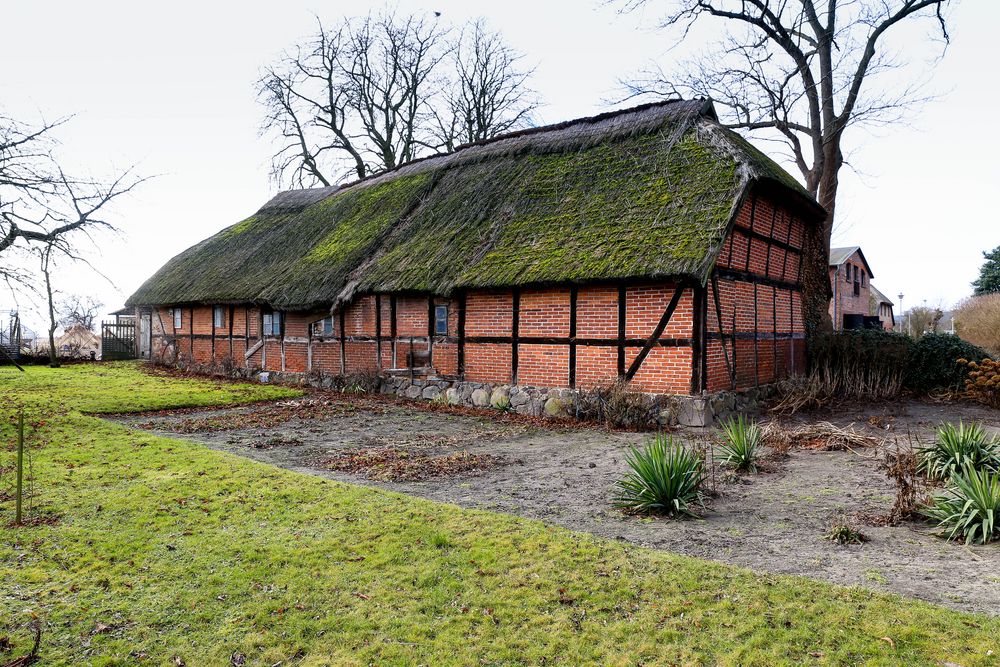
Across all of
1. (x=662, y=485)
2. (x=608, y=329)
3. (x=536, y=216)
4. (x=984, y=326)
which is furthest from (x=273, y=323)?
(x=984, y=326)

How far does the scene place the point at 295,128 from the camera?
30688mm

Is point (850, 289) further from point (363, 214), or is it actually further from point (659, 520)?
point (659, 520)

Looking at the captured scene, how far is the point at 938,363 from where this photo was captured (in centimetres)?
1359

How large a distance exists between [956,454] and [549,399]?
6402mm

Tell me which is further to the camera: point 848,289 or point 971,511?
point 848,289

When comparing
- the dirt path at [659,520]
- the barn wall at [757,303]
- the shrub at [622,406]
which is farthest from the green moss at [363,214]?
the barn wall at [757,303]

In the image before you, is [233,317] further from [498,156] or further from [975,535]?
[975,535]

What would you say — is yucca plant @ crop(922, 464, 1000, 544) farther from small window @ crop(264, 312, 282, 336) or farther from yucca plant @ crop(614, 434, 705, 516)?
small window @ crop(264, 312, 282, 336)

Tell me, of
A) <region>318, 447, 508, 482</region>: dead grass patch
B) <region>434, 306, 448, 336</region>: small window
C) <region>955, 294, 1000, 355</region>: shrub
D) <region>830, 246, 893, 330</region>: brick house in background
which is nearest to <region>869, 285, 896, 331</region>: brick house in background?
<region>830, 246, 893, 330</region>: brick house in background

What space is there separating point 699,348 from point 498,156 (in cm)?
856

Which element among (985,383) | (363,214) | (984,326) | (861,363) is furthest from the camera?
(984,326)

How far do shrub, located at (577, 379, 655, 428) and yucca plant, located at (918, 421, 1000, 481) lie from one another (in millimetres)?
4102

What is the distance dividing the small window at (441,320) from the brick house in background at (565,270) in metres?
0.04

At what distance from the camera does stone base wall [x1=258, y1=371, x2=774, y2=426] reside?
33.1 feet
